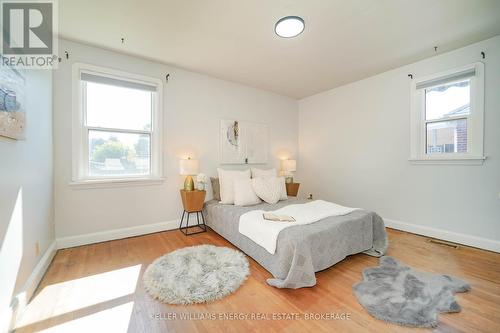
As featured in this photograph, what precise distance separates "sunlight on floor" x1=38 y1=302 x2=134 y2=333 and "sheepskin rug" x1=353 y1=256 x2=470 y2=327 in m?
1.80

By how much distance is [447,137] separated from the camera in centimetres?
292

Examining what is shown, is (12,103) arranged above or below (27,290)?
above

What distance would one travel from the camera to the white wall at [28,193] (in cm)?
132

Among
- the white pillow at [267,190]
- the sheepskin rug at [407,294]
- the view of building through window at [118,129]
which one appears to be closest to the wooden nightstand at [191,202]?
the view of building through window at [118,129]

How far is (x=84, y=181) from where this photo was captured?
8.78 feet

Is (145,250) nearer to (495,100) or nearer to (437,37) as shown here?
(437,37)

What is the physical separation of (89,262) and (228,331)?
1861 mm

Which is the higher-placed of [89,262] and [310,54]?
[310,54]

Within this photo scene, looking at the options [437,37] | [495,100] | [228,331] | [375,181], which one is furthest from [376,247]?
[437,37]

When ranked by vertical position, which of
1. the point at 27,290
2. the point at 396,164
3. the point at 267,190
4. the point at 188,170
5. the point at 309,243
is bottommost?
the point at 27,290

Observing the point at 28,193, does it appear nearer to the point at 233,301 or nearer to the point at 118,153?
the point at 118,153

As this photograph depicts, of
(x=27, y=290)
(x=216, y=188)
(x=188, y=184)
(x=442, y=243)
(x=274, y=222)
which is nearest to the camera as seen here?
(x=27, y=290)

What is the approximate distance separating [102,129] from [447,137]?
4.85 m

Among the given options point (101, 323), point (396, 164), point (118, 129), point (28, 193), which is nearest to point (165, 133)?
point (118, 129)
